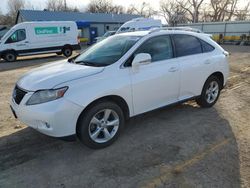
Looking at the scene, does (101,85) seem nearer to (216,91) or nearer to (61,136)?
(61,136)

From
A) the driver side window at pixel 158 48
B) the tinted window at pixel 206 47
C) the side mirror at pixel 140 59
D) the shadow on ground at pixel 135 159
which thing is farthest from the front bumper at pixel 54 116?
the tinted window at pixel 206 47

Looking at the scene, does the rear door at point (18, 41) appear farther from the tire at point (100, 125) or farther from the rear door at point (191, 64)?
the tire at point (100, 125)

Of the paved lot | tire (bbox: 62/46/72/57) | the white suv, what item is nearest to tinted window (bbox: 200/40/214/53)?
the white suv

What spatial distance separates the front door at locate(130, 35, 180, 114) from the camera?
409 centimetres

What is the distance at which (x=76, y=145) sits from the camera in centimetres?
403

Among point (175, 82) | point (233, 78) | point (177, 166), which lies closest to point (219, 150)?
point (177, 166)

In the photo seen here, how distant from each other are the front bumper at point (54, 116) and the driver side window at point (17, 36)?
14.6 m

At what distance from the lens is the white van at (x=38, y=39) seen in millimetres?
16469

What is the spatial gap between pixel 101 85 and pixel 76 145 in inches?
44.2

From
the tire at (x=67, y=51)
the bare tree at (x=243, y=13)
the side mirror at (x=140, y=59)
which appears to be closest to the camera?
the side mirror at (x=140, y=59)

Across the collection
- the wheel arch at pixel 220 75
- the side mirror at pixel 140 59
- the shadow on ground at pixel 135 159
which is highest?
the side mirror at pixel 140 59

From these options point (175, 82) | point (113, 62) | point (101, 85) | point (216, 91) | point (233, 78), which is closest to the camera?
point (101, 85)

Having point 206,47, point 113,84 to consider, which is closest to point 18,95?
point 113,84

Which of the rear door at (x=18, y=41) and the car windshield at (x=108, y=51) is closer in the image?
the car windshield at (x=108, y=51)
